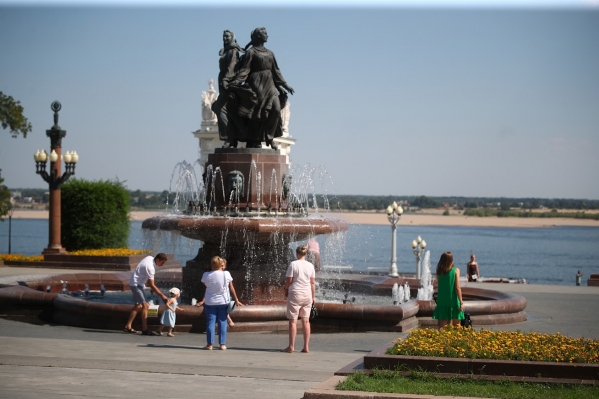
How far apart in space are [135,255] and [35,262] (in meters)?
2.94

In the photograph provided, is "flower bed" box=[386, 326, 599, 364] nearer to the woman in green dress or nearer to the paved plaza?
the paved plaza

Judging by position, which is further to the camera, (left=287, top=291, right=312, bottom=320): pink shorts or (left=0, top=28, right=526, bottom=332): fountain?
(left=0, top=28, right=526, bottom=332): fountain

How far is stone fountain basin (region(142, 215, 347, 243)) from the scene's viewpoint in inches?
642

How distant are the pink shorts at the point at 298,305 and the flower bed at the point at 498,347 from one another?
2077 millimetres

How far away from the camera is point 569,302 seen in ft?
71.0

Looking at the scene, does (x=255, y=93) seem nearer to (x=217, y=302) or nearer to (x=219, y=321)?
(x=217, y=302)

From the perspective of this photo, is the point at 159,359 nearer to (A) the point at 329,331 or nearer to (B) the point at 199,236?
(A) the point at 329,331

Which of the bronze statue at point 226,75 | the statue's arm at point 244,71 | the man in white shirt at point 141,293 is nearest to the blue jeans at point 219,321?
the man in white shirt at point 141,293

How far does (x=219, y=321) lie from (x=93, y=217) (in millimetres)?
22006

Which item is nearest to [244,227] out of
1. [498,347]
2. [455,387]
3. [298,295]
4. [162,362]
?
[298,295]

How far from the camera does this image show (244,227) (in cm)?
1628

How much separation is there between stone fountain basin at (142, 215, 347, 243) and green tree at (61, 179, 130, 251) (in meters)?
17.8

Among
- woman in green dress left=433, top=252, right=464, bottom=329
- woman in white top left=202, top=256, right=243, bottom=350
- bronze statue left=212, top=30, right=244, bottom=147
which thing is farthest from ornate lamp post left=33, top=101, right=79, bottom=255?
woman in green dress left=433, top=252, right=464, bottom=329

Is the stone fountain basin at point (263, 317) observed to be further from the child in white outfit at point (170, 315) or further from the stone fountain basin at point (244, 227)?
the stone fountain basin at point (244, 227)
